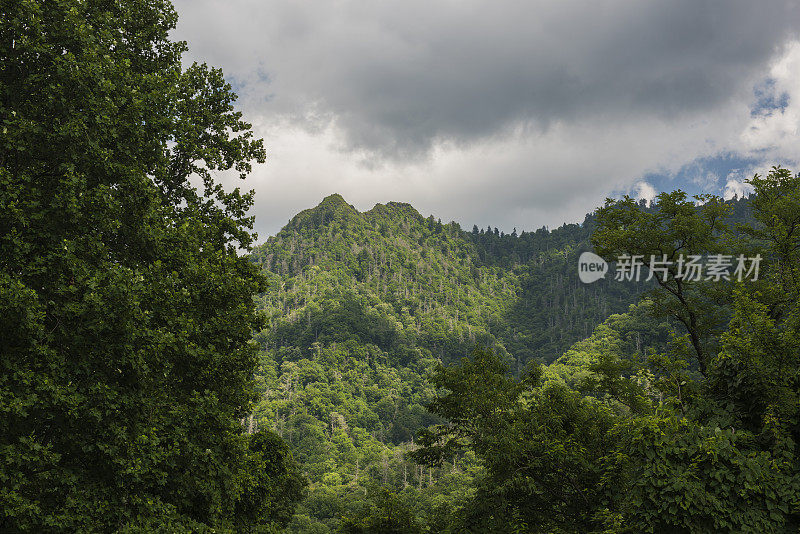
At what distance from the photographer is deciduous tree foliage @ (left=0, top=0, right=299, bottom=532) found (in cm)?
825

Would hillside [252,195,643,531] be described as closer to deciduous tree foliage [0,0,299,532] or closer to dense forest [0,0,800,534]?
dense forest [0,0,800,534]

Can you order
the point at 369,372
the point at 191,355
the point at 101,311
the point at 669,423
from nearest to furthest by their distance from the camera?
the point at 669,423
the point at 101,311
the point at 191,355
the point at 369,372

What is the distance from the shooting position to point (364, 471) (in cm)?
10031

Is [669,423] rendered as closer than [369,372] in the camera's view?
Yes

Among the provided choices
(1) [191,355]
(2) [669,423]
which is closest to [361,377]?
(1) [191,355]

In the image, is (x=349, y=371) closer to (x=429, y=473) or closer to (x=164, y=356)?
(x=429, y=473)

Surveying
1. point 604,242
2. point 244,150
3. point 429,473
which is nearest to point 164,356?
point 244,150

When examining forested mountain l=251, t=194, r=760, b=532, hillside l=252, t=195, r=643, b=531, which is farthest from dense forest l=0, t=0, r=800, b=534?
hillside l=252, t=195, r=643, b=531

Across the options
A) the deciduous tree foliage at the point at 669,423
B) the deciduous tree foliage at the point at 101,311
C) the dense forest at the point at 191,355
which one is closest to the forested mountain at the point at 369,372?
the deciduous tree foliage at the point at 669,423

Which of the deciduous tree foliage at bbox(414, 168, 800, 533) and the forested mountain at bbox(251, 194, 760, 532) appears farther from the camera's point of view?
the forested mountain at bbox(251, 194, 760, 532)

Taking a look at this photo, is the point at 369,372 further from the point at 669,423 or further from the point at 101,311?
the point at 669,423

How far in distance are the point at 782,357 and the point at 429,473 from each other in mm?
98710

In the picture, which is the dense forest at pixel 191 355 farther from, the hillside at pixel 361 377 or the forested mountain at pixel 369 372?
the hillside at pixel 361 377

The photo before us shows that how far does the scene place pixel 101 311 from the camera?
8.55 metres
